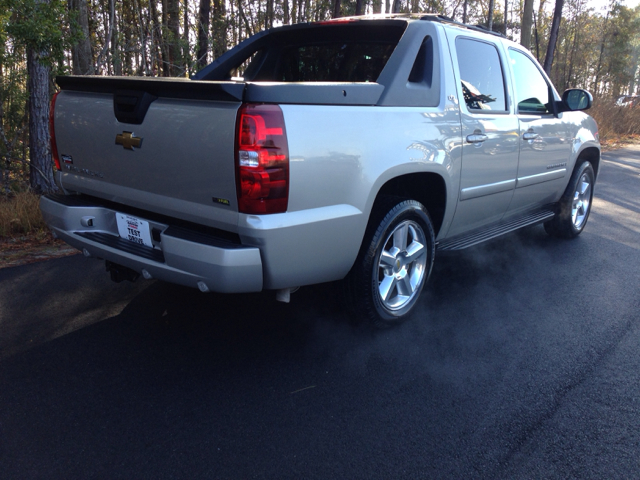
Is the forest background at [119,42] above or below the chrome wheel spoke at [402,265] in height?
above

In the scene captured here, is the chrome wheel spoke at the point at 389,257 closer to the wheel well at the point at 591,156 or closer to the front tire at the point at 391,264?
the front tire at the point at 391,264

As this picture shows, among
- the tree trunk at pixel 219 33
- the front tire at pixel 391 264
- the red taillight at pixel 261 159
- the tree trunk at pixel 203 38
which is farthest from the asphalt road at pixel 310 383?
the tree trunk at pixel 219 33

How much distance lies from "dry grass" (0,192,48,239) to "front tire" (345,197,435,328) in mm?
3652

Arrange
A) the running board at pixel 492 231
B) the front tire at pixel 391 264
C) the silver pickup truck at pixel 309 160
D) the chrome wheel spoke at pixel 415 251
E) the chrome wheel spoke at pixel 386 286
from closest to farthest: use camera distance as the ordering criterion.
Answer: the silver pickup truck at pixel 309 160 → the front tire at pixel 391 264 → the chrome wheel spoke at pixel 386 286 → the chrome wheel spoke at pixel 415 251 → the running board at pixel 492 231

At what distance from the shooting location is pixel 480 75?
400cm

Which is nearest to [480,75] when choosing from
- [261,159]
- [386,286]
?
[386,286]

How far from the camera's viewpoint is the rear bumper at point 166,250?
2531mm

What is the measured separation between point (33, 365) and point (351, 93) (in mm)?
2273

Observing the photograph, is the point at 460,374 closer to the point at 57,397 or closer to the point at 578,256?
the point at 57,397

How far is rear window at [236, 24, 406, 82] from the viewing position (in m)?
3.83

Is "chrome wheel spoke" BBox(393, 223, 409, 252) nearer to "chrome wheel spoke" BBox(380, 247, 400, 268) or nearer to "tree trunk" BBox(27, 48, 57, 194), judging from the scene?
"chrome wheel spoke" BBox(380, 247, 400, 268)

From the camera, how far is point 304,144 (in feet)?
8.36

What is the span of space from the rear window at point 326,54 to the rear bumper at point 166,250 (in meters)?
1.86

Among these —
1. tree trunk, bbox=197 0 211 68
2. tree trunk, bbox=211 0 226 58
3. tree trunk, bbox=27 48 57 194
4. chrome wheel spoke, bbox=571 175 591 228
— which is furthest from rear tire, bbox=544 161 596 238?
tree trunk, bbox=211 0 226 58
